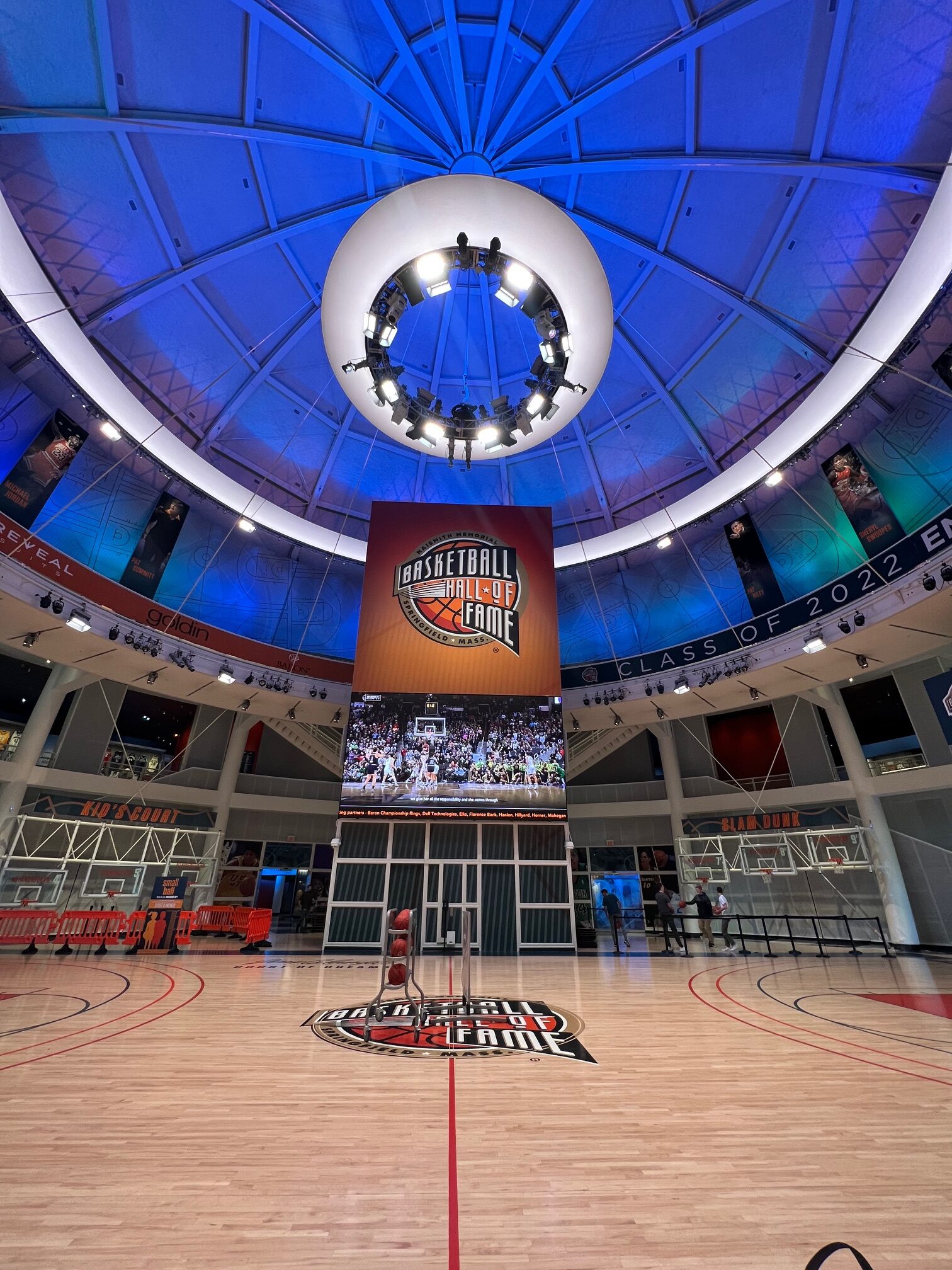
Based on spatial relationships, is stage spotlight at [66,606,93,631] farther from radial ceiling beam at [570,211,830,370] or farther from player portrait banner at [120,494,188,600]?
radial ceiling beam at [570,211,830,370]

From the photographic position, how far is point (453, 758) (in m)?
14.4

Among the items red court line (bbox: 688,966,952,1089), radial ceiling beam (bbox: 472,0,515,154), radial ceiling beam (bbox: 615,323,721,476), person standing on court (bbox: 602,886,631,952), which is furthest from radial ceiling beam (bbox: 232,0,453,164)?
person standing on court (bbox: 602,886,631,952)

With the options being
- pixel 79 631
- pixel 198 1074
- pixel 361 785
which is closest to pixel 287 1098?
pixel 198 1074

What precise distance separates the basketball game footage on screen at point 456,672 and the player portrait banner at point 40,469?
844 centimetres

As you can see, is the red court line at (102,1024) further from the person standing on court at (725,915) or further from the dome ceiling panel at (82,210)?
the dome ceiling panel at (82,210)

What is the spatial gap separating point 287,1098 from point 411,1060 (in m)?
1.53

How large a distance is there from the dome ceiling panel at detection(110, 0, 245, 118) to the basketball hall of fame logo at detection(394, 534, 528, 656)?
10.8 m

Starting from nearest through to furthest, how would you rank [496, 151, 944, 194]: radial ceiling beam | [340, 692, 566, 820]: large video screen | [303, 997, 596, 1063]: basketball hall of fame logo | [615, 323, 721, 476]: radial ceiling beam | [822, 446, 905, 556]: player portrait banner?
[303, 997, 596, 1063]: basketball hall of fame logo, [496, 151, 944, 194]: radial ceiling beam, [340, 692, 566, 820]: large video screen, [822, 446, 905, 556]: player portrait banner, [615, 323, 721, 476]: radial ceiling beam

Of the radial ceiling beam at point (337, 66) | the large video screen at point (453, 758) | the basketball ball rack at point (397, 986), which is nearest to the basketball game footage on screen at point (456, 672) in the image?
the large video screen at point (453, 758)

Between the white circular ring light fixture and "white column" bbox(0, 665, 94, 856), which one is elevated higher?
the white circular ring light fixture

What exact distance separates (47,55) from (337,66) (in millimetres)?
5052

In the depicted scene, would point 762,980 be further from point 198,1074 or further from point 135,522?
point 135,522

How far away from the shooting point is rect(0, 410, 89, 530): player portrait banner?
13945mm

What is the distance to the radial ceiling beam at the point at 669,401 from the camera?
16609 millimetres
